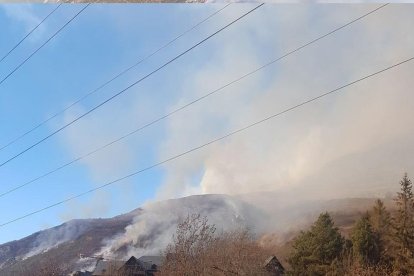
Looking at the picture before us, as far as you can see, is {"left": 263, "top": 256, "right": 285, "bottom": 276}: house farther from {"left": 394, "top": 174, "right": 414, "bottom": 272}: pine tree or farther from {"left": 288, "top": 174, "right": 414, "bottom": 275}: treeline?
{"left": 394, "top": 174, "right": 414, "bottom": 272}: pine tree

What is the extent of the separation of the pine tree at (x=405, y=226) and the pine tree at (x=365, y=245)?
25 centimetres

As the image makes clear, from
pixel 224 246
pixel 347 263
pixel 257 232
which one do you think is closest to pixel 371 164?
pixel 347 263

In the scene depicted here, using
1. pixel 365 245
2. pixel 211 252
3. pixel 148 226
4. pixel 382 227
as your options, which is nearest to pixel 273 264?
pixel 211 252

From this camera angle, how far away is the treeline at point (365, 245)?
6.06 m

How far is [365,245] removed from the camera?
6234 mm

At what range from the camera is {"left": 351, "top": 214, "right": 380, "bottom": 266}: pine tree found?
20.4 feet

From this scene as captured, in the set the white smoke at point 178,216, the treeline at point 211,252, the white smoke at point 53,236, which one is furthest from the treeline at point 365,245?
the white smoke at point 53,236

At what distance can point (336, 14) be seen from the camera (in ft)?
21.4

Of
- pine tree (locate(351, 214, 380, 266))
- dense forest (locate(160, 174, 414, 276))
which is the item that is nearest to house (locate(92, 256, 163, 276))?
dense forest (locate(160, 174, 414, 276))

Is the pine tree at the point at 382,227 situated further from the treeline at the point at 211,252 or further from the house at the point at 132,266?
the house at the point at 132,266

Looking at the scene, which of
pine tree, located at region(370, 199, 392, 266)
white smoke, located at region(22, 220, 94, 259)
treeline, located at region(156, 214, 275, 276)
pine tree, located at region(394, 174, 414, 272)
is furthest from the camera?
white smoke, located at region(22, 220, 94, 259)

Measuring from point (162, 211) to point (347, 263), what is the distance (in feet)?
8.75

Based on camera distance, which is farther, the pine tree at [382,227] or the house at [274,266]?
the house at [274,266]

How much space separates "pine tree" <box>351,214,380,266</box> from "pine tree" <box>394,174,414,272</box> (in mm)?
253
